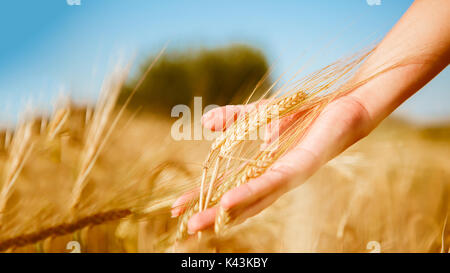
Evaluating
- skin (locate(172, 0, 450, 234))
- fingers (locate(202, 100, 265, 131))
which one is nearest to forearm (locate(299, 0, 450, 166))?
skin (locate(172, 0, 450, 234))

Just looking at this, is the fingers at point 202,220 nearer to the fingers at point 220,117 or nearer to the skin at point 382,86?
the skin at point 382,86

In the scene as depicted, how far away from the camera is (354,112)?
1.90ft

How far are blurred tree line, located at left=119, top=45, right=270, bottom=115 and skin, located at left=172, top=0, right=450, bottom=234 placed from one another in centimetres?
12

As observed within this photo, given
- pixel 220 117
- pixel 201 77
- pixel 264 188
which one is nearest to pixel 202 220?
pixel 264 188

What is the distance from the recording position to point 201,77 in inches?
30.5

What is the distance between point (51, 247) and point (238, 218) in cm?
39

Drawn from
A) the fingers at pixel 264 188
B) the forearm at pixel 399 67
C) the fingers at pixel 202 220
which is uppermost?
the forearm at pixel 399 67

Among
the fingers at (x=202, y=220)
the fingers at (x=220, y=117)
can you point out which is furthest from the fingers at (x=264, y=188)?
the fingers at (x=220, y=117)

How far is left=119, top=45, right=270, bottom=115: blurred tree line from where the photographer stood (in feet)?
2.35

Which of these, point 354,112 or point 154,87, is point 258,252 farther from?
point 154,87

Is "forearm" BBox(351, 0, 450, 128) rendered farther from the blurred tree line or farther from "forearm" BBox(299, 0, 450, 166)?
the blurred tree line

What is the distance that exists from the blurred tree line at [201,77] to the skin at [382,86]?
12 centimetres

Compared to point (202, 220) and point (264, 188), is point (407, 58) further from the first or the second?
point (202, 220)

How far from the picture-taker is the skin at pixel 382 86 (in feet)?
1.79
